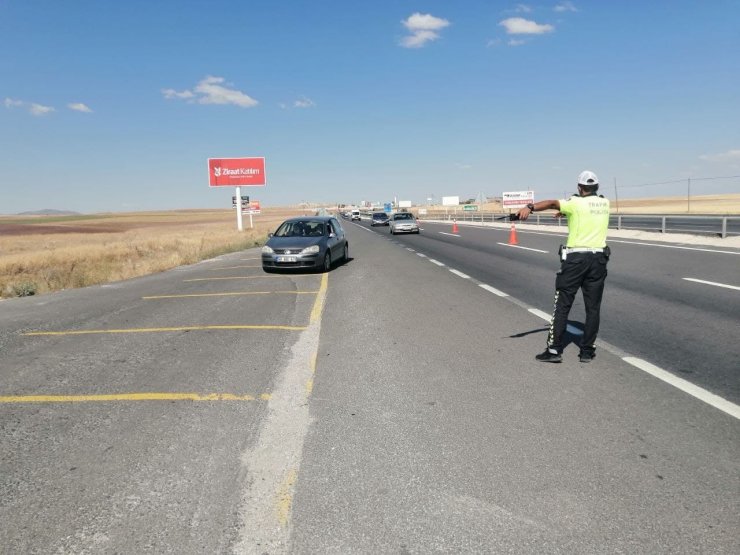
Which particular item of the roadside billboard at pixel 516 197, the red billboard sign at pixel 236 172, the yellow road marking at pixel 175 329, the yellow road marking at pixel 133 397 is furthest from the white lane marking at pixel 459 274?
the roadside billboard at pixel 516 197

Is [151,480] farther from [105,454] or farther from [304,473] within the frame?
[304,473]

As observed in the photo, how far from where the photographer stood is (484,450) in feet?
11.6

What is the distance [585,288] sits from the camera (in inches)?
224

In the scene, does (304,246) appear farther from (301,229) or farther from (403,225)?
(403,225)

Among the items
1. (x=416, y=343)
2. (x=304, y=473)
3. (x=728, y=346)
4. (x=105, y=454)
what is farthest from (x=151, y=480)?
(x=728, y=346)

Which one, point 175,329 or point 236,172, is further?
point 236,172

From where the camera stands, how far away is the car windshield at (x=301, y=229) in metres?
15.7

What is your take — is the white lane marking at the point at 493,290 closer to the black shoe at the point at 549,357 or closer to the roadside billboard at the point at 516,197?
the black shoe at the point at 549,357

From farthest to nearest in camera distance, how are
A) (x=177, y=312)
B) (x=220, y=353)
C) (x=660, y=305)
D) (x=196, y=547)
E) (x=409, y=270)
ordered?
(x=409, y=270) → (x=177, y=312) → (x=660, y=305) → (x=220, y=353) → (x=196, y=547)

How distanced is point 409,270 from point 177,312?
282 inches

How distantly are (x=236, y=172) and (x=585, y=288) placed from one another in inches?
1624

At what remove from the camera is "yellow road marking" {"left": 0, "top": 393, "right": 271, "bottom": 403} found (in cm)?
467

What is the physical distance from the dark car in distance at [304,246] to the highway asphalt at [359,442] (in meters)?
6.51

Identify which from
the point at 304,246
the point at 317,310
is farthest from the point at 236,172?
the point at 317,310
